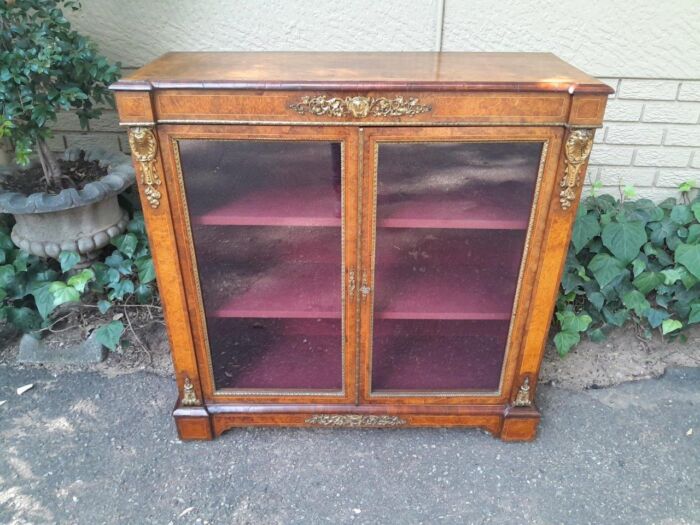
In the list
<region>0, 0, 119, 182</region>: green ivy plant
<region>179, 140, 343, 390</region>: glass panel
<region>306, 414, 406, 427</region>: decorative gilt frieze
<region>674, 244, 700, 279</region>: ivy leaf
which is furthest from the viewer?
<region>674, 244, 700, 279</region>: ivy leaf

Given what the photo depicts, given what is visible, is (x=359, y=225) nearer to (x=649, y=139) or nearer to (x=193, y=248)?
(x=193, y=248)

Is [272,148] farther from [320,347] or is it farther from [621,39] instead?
[621,39]

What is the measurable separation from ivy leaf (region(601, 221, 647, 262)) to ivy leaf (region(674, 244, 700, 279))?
0.15m

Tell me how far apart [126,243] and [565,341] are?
1727 millimetres

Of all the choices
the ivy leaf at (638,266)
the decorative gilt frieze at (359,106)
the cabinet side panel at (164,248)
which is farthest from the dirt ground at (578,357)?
the decorative gilt frieze at (359,106)

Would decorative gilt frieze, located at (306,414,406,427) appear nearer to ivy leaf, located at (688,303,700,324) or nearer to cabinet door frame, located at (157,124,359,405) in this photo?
cabinet door frame, located at (157,124,359,405)

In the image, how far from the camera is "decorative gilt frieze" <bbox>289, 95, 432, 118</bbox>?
1.26 m

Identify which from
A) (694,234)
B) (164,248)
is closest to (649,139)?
(694,234)

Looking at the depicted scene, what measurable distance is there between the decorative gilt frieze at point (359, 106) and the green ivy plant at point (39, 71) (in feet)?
2.93

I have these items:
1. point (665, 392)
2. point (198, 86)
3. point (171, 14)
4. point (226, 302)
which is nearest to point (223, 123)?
point (198, 86)

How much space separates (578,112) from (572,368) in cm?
120

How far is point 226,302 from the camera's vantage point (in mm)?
1605

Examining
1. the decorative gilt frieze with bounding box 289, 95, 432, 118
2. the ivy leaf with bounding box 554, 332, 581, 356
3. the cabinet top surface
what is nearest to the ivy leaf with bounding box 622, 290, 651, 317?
the ivy leaf with bounding box 554, 332, 581, 356

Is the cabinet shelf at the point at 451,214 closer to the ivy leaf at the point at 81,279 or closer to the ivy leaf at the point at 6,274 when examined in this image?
the ivy leaf at the point at 81,279
